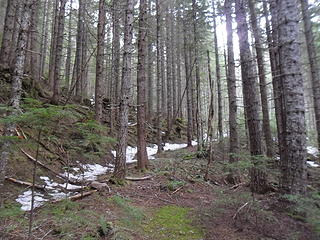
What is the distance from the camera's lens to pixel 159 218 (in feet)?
15.8

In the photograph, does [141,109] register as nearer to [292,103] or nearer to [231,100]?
[231,100]

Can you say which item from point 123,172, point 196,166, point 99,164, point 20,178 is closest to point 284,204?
point 123,172

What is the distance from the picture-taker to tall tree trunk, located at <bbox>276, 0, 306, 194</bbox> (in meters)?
4.50

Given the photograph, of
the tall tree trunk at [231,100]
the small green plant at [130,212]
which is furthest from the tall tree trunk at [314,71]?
the small green plant at [130,212]

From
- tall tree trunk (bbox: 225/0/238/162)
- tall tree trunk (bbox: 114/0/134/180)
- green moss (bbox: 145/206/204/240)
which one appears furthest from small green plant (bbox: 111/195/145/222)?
tall tree trunk (bbox: 225/0/238/162)

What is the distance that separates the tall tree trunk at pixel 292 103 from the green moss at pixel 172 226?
6.78 feet

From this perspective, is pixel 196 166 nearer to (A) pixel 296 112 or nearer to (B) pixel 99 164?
(B) pixel 99 164

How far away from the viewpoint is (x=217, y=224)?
458 cm

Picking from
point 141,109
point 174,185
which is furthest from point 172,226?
point 141,109

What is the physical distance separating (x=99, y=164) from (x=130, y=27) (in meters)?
5.66

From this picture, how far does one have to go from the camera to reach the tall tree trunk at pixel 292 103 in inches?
177

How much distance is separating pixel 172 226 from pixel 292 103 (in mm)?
3459

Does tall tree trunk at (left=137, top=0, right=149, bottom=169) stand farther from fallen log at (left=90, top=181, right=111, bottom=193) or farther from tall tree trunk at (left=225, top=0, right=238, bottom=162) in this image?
tall tree trunk at (left=225, top=0, right=238, bottom=162)

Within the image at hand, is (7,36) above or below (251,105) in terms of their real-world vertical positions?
above
